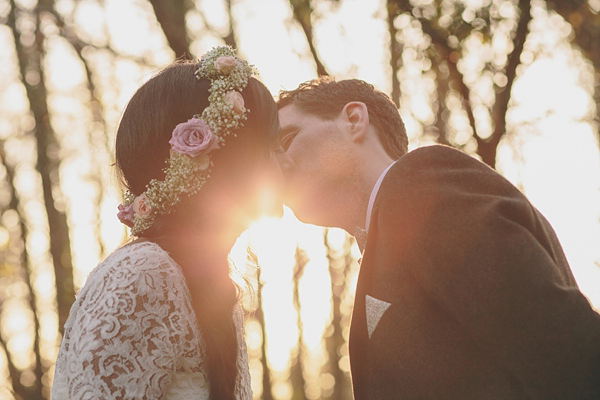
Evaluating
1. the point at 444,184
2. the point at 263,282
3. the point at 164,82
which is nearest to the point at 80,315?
the point at 164,82

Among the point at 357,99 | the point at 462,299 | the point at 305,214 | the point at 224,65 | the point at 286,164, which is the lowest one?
the point at 305,214

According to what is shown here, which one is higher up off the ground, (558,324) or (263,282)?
(558,324)

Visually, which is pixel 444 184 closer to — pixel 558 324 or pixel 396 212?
pixel 396 212

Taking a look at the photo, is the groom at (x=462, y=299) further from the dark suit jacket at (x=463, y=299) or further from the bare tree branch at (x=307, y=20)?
the bare tree branch at (x=307, y=20)

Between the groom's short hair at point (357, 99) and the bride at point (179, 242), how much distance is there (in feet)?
2.63

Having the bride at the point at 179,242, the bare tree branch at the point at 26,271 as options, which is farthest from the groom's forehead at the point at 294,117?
the bare tree branch at the point at 26,271

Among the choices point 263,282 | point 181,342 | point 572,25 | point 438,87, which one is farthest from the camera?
point 263,282

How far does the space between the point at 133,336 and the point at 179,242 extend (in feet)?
1.76

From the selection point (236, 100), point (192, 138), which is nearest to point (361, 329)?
point (192, 138)

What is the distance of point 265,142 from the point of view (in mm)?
3367

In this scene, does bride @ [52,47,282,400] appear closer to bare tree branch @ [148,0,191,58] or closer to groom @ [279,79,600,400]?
groom @ [279,79,600,400]

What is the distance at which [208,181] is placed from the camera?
317cm

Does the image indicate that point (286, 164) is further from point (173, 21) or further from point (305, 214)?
point (173, 21)

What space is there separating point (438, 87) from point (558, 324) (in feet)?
17.9
